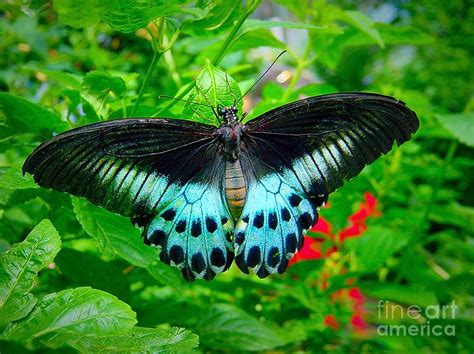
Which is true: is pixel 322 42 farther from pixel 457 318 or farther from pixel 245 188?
pixel 457 318

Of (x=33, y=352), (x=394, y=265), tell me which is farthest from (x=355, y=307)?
(x=33, y=352)

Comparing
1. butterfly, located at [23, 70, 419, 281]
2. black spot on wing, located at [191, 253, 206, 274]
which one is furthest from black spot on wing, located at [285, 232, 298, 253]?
black spot on wing, located at [191, 253, 206, 274]

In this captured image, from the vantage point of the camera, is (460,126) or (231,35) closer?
(231,35)

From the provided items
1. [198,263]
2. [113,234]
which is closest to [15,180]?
[113,234]

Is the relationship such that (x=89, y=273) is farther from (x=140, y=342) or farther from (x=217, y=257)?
(x=140, y=342)

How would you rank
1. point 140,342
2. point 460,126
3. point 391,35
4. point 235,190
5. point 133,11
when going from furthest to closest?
point 460,126, point 391,35, point 235,190, point 133,11, point 140,342

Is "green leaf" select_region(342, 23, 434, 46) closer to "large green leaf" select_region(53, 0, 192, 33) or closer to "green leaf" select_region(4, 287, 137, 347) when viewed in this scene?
"large green leaf" select_region(53, 0, 192, 33)

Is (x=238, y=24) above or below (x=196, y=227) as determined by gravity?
above

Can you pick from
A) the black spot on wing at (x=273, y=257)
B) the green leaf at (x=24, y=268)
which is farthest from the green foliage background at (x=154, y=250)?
the black spot on wing at (x=273, y=257)
